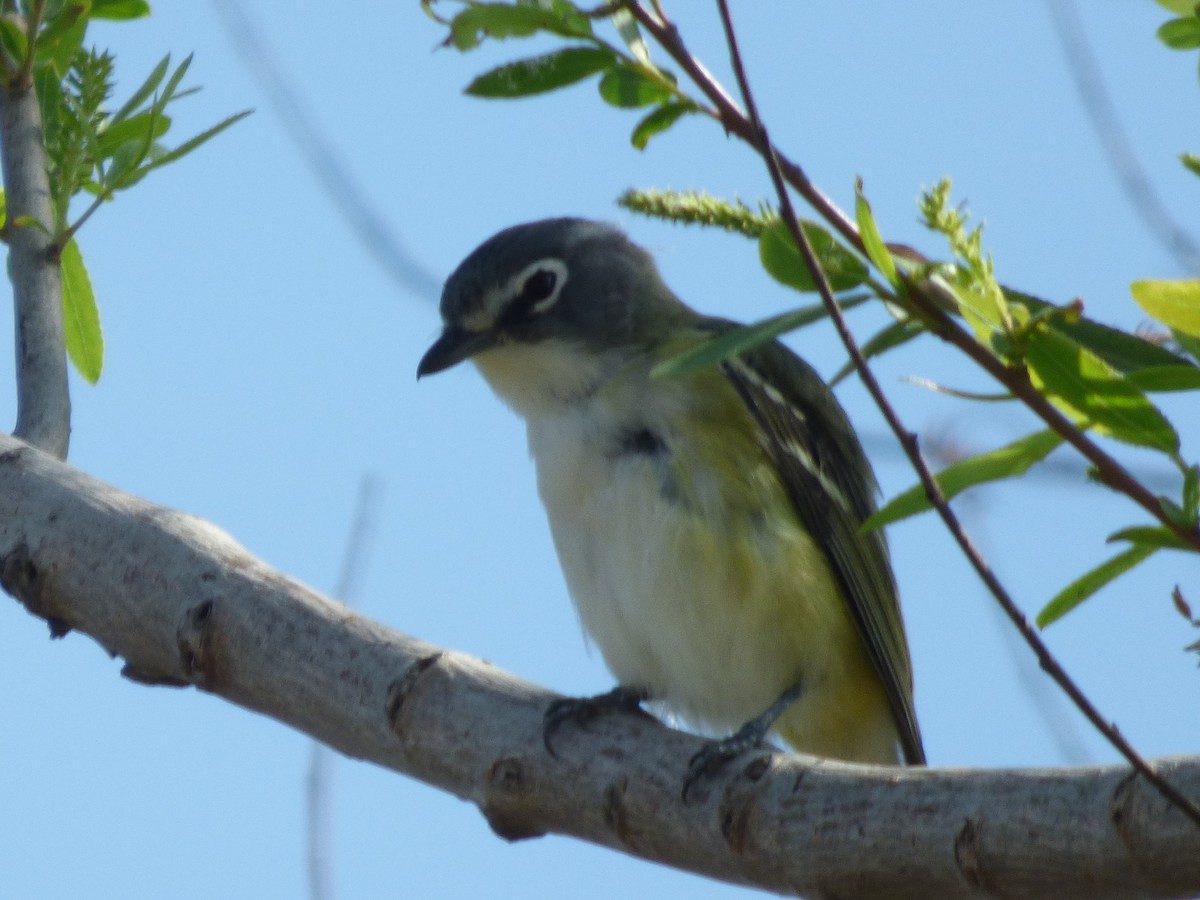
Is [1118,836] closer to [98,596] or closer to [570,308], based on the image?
[98,596]

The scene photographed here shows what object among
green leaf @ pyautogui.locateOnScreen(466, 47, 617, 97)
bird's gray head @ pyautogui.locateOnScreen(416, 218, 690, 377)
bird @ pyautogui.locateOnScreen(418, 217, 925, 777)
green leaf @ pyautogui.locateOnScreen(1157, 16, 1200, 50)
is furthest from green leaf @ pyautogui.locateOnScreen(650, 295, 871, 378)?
bird's gray head @ pyautogui.locateOnScreen(416, 218, 690, 377)

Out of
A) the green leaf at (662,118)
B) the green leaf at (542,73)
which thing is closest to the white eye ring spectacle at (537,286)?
the green leaf at (542,73)

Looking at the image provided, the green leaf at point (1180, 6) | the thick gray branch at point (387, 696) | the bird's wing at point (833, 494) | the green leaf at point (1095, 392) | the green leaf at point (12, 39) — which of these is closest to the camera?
the green leaf at point (1095, 392)

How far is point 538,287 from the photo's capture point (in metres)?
5.65

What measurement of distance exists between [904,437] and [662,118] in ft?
2.51

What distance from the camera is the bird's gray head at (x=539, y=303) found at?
216 inches

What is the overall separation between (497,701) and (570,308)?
2622 mm

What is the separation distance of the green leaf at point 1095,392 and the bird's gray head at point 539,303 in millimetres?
3313

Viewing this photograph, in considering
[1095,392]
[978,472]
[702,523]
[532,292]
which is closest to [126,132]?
[702,523]

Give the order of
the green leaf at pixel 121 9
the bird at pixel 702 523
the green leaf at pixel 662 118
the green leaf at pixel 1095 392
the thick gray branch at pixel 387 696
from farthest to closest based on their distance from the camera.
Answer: the bird at pixel 702 523, the green leaf at pixel 121 9, the thick gray branch at pixel 387 696, the green leaf at pixel 662 118, the green leaf at pixel 1095 392

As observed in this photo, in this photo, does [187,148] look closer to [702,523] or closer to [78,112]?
[78,112]

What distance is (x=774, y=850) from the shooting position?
2779mm

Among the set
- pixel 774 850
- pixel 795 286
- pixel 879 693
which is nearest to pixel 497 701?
pixel 774 850

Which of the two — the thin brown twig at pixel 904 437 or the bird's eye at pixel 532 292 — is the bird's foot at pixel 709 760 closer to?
the thin brown twig at pixel 904 437
